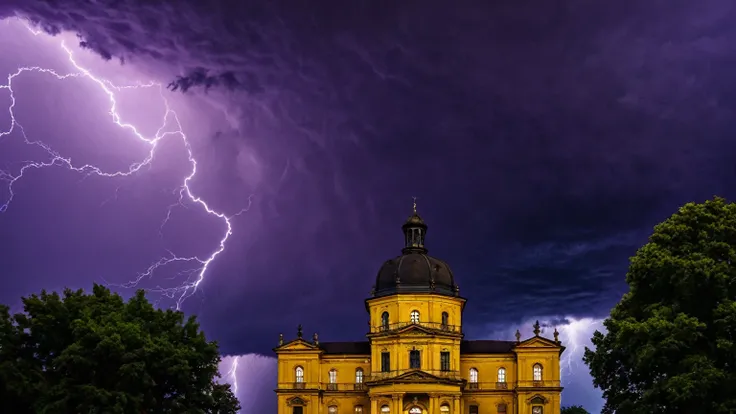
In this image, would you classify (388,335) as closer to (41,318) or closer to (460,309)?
(460,309)

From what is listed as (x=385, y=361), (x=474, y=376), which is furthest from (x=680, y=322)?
(x=474, y=376)

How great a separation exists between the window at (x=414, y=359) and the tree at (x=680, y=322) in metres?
36.8

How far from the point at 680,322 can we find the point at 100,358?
3004 cm

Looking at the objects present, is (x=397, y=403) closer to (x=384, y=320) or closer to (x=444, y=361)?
(x=444, y=361)

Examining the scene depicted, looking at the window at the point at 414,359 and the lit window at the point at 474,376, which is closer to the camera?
the window at the point at 414,359

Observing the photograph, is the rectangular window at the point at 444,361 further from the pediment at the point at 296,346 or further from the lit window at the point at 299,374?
the lit window at the point at 299,374

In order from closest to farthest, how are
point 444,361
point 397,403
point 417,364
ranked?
point 397,403 → point 417,364 → point 444,361

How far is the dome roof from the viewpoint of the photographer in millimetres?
81000

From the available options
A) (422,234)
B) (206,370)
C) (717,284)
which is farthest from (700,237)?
(422,234)

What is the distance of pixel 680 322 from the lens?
37188 mm

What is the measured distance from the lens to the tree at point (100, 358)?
43.8m

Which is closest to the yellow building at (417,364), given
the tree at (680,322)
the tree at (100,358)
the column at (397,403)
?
the column at (397,403)

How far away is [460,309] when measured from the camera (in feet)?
272

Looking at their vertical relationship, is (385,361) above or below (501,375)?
above
